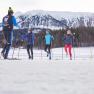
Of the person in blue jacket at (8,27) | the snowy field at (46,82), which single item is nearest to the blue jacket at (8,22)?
the person in blue jacket at (8,27)

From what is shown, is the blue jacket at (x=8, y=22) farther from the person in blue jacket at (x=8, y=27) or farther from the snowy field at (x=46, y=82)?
the snowy field at (x=46, y=82)

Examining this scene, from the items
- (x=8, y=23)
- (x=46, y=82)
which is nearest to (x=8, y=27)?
(x=8, y=23)

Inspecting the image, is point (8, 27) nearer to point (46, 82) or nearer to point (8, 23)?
point (8, 23)

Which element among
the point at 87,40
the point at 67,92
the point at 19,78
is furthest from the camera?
the point at 87,40

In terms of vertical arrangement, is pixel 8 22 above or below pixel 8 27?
above

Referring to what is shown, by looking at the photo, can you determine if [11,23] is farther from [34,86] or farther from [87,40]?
[87,40]

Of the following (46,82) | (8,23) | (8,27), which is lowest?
(46,82)

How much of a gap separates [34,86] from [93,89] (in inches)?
24.1

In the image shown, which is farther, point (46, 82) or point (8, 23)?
point (8, 23)

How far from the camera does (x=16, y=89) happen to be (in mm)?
4016

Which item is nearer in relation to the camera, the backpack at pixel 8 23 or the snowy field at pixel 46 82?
the snowy field at pixel 46 82

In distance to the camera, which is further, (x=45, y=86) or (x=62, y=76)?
(x=62, y=76)

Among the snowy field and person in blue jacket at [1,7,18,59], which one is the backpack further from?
the snowy field

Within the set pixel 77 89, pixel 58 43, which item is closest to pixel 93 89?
pixel 77 89
